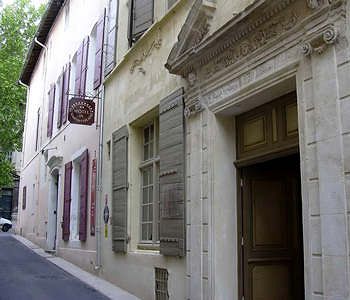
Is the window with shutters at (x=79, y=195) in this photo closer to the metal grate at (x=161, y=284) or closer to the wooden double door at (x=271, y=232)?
the metal grate at (x=161, y=284)

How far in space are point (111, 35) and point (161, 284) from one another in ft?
19.2

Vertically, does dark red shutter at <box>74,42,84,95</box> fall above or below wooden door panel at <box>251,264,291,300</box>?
above

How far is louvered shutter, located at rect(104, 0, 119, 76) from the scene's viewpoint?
10.8m

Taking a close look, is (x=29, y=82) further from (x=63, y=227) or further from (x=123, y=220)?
(x=123, y=220)

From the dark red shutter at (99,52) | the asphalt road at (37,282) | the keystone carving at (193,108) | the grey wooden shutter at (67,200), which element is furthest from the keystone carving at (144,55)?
the grey wooden shutter at (67,200)

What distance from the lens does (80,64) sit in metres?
14.0

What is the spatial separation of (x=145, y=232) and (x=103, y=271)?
7.14ft

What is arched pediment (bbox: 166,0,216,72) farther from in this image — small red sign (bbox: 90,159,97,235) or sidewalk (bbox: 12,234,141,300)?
small red sign (bbox: 90,159,97,235)

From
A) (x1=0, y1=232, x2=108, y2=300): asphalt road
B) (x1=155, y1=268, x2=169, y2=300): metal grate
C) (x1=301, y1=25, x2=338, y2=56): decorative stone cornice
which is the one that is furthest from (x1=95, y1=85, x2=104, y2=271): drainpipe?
(x1=301, y1=25, x2=338, y2=56): decorative stone cornice

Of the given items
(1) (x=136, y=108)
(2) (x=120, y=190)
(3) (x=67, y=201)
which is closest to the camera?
(1) (x=136, y=108)

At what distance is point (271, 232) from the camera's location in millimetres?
6457

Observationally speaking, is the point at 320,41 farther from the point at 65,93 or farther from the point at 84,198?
the point at 65,93

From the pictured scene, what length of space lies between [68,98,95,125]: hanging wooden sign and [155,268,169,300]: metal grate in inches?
205

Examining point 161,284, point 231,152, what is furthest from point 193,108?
point 161,284
